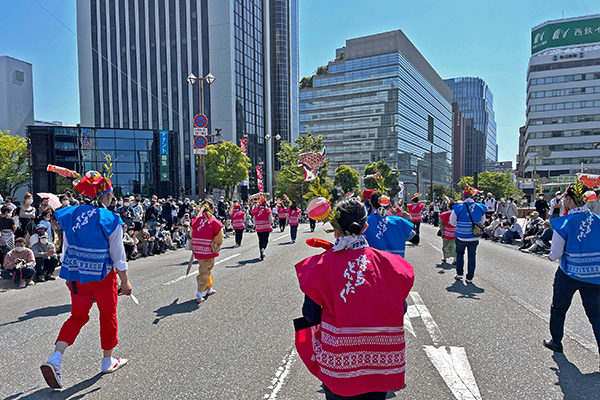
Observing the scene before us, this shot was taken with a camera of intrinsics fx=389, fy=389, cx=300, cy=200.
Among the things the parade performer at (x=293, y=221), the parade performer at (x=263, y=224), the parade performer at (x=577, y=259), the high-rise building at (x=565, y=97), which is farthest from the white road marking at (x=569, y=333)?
the high-rise building at (x=565, y=97)

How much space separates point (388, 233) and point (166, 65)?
63884 mm

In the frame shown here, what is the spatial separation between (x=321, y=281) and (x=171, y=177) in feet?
130

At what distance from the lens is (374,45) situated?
92.4 m

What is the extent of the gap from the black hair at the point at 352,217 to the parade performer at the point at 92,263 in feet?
8.53

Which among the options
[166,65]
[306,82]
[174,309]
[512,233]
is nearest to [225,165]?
A: [166,65]

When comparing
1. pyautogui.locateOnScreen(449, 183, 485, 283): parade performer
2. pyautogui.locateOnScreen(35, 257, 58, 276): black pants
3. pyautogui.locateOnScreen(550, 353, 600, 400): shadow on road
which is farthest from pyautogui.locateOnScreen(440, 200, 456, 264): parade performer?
pyautogui.locateOnScreen(35, 257, 58, 276): black pants

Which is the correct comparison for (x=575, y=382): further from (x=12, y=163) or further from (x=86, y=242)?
(x=12, y=163)

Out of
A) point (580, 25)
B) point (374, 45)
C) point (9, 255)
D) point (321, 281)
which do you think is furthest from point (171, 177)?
point (580, 25)

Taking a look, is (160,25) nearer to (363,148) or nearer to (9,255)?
(363,148)

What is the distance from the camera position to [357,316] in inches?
86.9

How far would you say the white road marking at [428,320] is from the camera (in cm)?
502

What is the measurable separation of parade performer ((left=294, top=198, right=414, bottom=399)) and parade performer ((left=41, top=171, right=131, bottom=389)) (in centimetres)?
256

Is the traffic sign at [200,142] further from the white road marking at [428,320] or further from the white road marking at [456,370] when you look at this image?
the white road marking at [456,370]

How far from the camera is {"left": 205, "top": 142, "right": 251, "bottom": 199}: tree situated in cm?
4631
